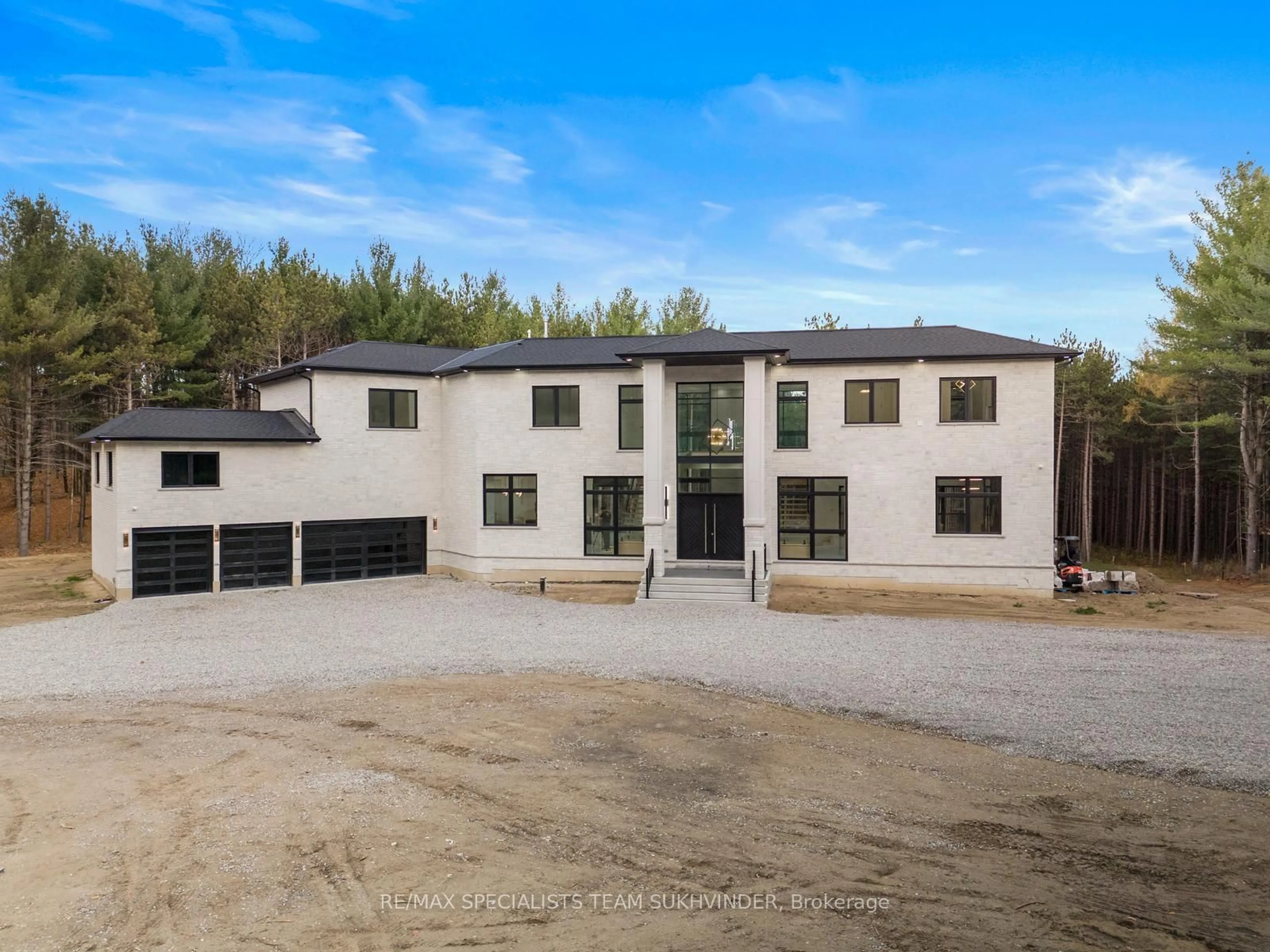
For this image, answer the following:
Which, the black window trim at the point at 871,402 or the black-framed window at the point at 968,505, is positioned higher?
the black window trim at the point at 871,402

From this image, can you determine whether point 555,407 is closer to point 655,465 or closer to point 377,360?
point 655,465

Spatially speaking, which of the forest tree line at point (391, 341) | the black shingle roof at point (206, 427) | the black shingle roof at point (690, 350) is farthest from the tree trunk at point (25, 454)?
the black shingle roof at point (690, 350)

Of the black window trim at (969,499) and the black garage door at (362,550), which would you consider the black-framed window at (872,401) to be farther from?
the black garage door at (362,550)

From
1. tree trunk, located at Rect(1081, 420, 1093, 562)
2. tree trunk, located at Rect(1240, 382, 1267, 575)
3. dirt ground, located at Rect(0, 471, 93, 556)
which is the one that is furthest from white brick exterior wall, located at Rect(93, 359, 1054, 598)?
tree trunk, located at Rect(1081, 420, 1093, 562)

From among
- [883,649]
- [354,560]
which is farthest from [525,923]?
[354,560]

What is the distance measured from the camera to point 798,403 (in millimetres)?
20938

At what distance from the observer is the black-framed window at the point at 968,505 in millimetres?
19844

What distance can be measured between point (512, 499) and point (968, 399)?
13.0 m

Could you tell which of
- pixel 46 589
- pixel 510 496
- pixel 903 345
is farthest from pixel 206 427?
pixel 903 345

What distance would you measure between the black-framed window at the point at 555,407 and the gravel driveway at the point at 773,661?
18.7 feet

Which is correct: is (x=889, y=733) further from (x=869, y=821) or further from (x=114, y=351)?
(x=114, y=351)

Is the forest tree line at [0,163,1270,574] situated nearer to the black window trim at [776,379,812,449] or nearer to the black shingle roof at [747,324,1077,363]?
the black shingle roof at [747,324,1077,363]

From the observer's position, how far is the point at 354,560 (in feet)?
71.0

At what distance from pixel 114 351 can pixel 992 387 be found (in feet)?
103
